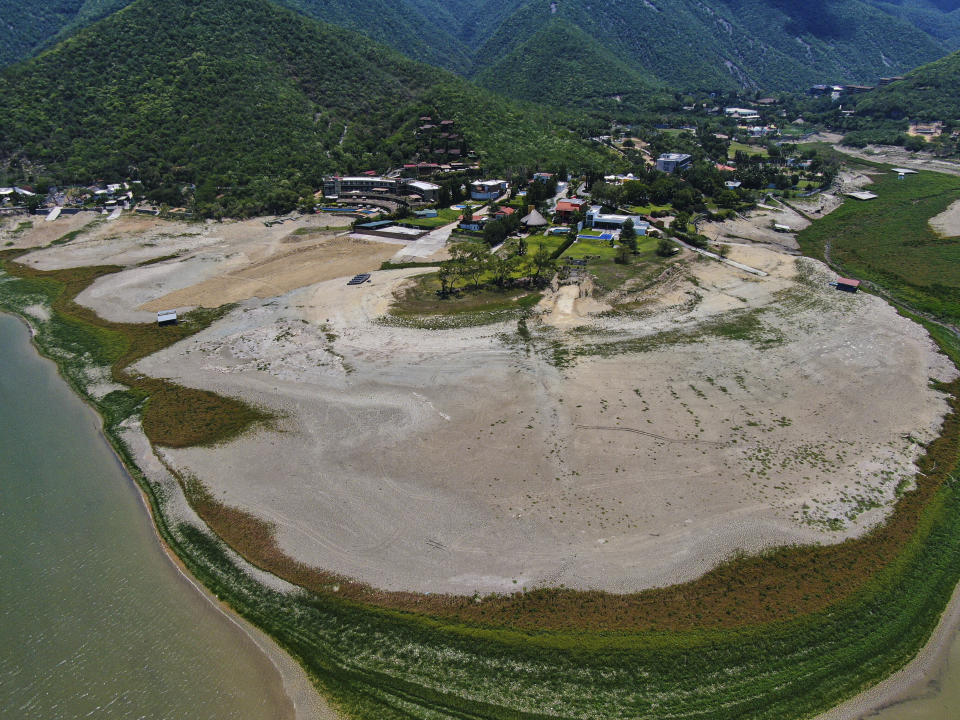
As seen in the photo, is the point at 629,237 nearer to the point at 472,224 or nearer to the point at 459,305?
the point at 472,224

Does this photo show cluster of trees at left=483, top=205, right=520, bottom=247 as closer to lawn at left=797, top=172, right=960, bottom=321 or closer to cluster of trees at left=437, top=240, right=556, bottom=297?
cluster of trees at left=437, top=240, right=556, bottom=297

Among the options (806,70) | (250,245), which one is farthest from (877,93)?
(250,245)

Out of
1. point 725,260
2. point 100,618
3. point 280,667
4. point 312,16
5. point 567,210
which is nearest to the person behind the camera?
point 280,667

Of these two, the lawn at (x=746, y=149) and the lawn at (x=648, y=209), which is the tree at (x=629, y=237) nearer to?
the lawn at (x=648, y=209)

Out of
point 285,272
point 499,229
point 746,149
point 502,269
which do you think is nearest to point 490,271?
point 502,269

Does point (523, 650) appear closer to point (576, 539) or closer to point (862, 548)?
point (576, 539)

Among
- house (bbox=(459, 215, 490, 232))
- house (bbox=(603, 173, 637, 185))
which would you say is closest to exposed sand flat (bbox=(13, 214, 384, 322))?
house (bbox=(459, 215, 490, 232))
